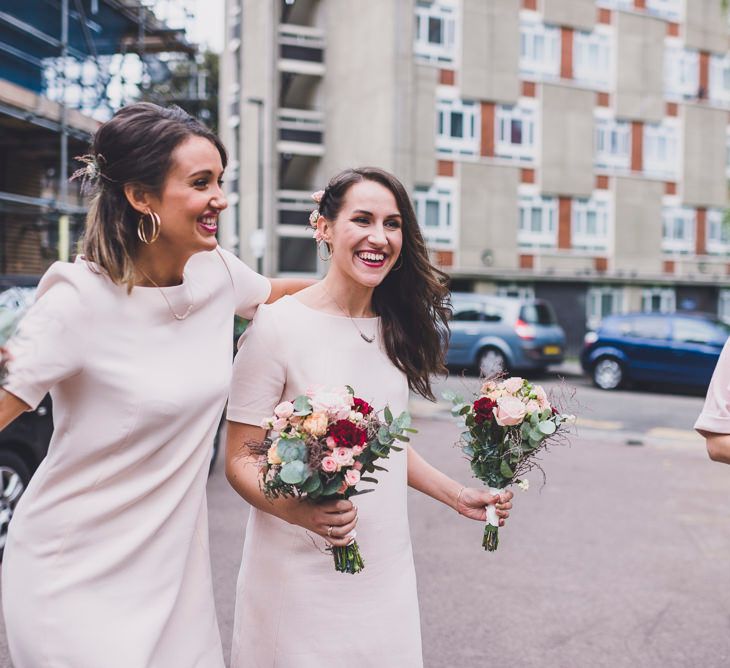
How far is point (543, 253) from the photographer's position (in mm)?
33219

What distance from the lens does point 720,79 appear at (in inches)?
1447

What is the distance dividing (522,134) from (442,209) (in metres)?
4.52

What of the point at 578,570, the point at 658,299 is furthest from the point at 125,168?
the point at 658,299

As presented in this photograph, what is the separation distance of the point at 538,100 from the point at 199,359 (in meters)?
33.2

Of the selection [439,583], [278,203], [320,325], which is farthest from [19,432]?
[278,203]

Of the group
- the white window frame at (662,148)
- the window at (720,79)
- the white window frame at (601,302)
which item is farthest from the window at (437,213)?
the window at (720,79)

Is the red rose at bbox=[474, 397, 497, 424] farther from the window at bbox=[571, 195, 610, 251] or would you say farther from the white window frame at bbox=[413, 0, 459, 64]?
the window at bbox=[571, 195, 610, 251]

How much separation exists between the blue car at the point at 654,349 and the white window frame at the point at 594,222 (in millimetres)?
15406

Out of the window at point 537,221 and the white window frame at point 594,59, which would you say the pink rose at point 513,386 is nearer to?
the window at point 537,221

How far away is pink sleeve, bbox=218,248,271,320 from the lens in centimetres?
242

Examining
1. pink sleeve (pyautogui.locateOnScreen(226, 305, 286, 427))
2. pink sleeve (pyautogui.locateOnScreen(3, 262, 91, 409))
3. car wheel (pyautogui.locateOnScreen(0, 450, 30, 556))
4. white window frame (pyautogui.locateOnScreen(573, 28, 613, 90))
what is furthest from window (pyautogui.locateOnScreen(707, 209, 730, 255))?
pink sleeve (pyautogui.locateOnScreen(3, 262, 91, 409))

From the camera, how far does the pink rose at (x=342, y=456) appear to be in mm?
1927

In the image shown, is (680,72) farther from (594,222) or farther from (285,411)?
(285,411)

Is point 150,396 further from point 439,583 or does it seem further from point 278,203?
point 278,203
